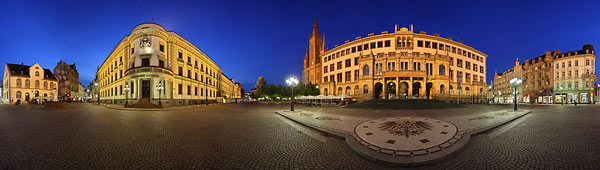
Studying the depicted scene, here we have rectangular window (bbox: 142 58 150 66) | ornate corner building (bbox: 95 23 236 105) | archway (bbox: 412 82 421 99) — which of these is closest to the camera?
ornate corner building (bbox: 95 23 236 105)

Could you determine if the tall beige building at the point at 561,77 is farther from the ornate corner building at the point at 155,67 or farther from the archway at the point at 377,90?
the ornate corner building at the point at 155,67

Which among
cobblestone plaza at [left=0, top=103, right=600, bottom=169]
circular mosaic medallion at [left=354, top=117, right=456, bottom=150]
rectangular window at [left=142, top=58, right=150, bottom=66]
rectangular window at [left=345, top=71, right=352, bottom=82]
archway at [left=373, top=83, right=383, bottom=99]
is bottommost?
cobblestone plaza at [left=0, top=103, right=600, bottom=169]

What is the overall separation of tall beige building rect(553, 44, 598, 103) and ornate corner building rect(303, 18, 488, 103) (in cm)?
1971

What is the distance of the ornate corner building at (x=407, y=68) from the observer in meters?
35.2

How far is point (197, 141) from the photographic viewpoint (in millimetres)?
6367

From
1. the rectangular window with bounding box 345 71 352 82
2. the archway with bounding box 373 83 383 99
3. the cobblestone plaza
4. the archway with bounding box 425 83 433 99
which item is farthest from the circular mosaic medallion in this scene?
the rectangular window with bounding box 345 71 352 82

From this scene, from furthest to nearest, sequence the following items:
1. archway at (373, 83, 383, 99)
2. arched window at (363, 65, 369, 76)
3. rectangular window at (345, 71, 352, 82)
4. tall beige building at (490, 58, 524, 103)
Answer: tall beige building at (490, 58, 524, 103) < rectangular window at (345, 71, 352, 82) < archway at (373, 83, 383, 99) < arched window at (363, 65, 369, 76)

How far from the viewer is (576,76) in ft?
152

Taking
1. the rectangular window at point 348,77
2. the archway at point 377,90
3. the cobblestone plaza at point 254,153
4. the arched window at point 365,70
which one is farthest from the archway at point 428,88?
the cobblestone plaza at point 254,153

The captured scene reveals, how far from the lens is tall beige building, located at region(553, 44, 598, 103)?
149 ft

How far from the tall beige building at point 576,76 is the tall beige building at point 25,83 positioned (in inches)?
4581

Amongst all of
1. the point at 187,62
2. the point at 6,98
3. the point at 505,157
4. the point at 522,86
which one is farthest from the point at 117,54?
the point at 522,86

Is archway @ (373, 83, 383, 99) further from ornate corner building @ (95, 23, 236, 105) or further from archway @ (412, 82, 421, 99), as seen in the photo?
ornate corner building @ (95, 23, 236, 105)

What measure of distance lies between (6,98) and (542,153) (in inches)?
3385
